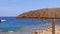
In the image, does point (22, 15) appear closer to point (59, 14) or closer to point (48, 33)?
point (59, 14)

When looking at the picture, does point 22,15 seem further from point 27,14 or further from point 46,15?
point 46,15

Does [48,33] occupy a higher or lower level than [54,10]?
lower

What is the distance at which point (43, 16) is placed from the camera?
6.86 meters

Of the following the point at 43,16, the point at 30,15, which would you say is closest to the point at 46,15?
the point at 43,16

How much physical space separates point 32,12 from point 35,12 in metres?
0.11

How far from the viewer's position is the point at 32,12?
7246mm

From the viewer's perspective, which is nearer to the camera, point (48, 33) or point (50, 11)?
point (50, 11)

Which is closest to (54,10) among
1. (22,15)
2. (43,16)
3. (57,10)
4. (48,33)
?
(57,10)

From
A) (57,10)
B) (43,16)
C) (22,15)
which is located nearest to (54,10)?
(57,10)

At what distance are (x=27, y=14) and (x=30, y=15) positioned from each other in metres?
0.15

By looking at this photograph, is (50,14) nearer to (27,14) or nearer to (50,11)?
(50,11)

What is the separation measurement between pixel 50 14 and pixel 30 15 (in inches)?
28.5

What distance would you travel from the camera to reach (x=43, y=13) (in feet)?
23.0

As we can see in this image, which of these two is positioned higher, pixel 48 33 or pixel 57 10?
pixel 57 10
